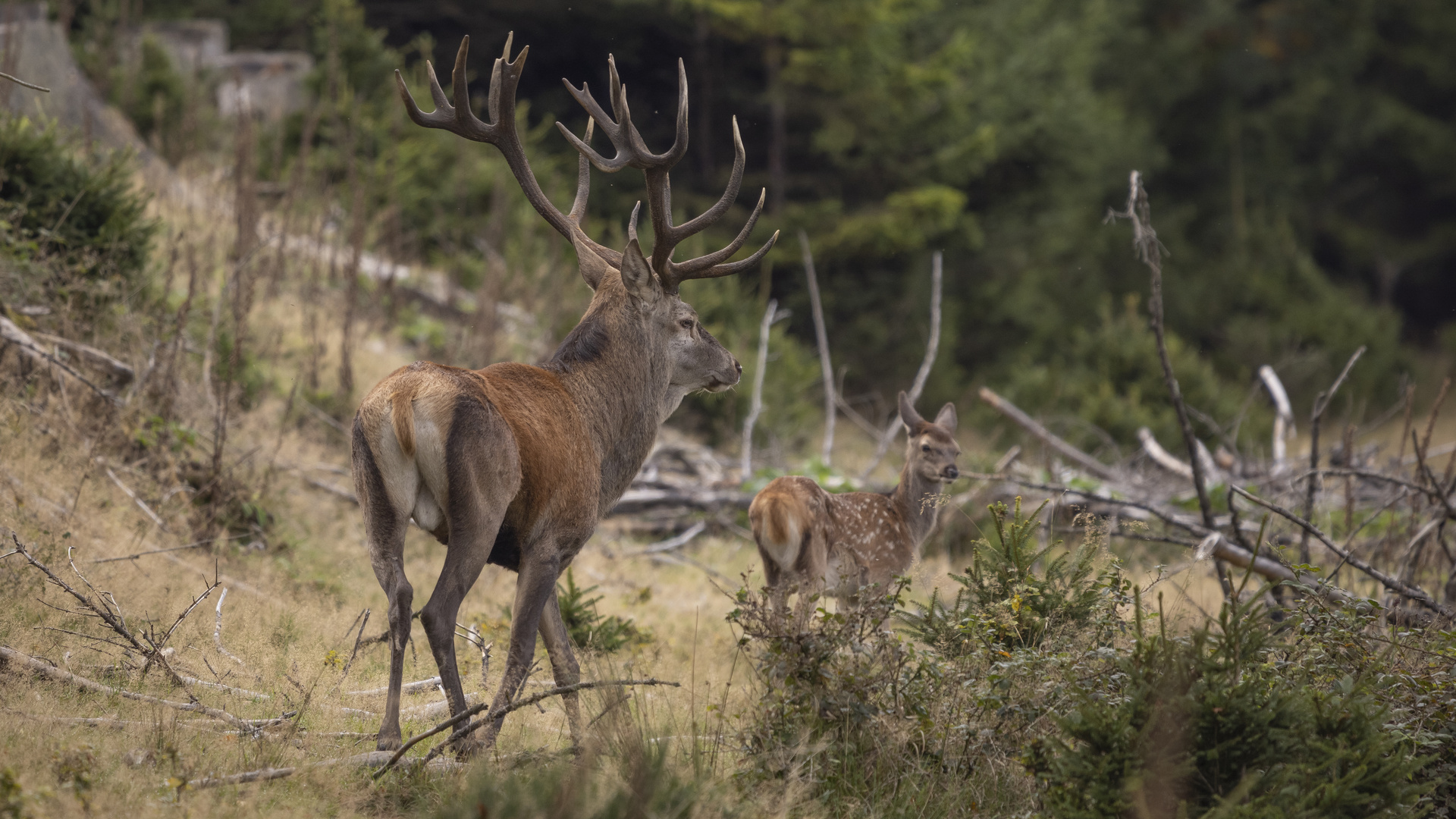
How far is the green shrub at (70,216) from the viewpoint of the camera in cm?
802

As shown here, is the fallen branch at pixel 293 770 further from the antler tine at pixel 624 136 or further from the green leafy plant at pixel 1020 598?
the antler tine at pixel 624 136

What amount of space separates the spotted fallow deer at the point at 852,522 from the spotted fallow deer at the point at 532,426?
79cm

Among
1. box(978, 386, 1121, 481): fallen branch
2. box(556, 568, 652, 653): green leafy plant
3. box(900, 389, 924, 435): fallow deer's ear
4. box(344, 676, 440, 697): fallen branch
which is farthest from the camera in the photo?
box(978, 386, 1121, 481): fallen branch

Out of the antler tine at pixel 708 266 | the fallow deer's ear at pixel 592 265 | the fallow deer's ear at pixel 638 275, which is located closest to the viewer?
the fallow deer's ear at pixel 638 275

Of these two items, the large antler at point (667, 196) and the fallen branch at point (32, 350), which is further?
the fallen branch at point (32, 350)

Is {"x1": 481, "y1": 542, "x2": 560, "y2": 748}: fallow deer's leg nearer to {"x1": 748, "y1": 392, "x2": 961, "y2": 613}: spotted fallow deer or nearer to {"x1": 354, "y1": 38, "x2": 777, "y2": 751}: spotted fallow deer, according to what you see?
{"x1": 354, "y1": 38, "x2": 777, "y2": 751}: spotted fallow deer

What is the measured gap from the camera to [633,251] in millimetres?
5531

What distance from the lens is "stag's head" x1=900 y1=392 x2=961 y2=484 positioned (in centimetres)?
754

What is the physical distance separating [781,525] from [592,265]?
5.45ft

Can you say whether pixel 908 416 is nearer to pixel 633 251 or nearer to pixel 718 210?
pixel 718 210

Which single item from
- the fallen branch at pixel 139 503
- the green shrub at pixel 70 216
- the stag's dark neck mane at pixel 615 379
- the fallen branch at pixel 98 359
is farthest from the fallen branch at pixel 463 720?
the green shrub at pixel 70 216

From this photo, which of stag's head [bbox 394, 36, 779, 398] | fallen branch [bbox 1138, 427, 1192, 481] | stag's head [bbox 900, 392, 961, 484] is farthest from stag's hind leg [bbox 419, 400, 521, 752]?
fallen branch [bbox 1138, 427, 1192, 481]

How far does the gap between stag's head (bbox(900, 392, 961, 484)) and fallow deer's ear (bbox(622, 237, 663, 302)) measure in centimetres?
253

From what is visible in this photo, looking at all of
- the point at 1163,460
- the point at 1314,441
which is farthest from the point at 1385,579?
the point at 1163,460
